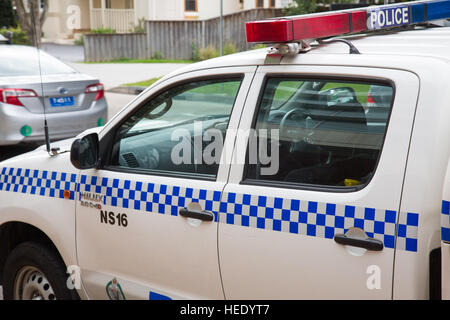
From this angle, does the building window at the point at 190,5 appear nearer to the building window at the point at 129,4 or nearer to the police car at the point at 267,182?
the building window at the point at 129,4

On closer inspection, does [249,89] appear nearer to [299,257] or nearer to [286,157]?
[286,157]

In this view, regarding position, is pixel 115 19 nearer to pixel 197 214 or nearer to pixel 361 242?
pixel 197 214

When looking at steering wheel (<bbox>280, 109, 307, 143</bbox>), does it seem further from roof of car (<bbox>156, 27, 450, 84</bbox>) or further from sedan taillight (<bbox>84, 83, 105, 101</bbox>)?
sedan taillight (<bbox>84, 83, 105, 101</bbox>)

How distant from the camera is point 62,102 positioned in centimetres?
775

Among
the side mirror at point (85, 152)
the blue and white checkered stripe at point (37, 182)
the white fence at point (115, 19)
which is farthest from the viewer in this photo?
the white fence at point (115, 19)

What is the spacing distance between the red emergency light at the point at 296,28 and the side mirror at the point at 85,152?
40.3 inches

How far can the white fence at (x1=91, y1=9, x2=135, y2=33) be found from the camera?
30.1 m

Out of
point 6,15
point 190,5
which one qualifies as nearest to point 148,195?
point 190,5

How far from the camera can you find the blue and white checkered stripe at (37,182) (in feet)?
10.8

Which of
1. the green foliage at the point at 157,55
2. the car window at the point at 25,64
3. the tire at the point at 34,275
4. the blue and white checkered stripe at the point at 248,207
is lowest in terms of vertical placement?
the tire at the point at 34,275

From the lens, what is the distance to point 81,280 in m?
3.29

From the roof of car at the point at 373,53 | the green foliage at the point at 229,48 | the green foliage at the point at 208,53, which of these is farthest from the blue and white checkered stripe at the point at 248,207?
the green foliage at the point at 208,53

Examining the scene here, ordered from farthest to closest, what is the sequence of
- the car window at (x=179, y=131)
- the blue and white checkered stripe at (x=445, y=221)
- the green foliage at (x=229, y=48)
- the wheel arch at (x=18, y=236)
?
the green foliage at (x=229, y=48) → the wheel arch at (x=18, y=236) → the car window at (x=179, y=131) → the blue and white checkered stripe at (x=445, y=221)
